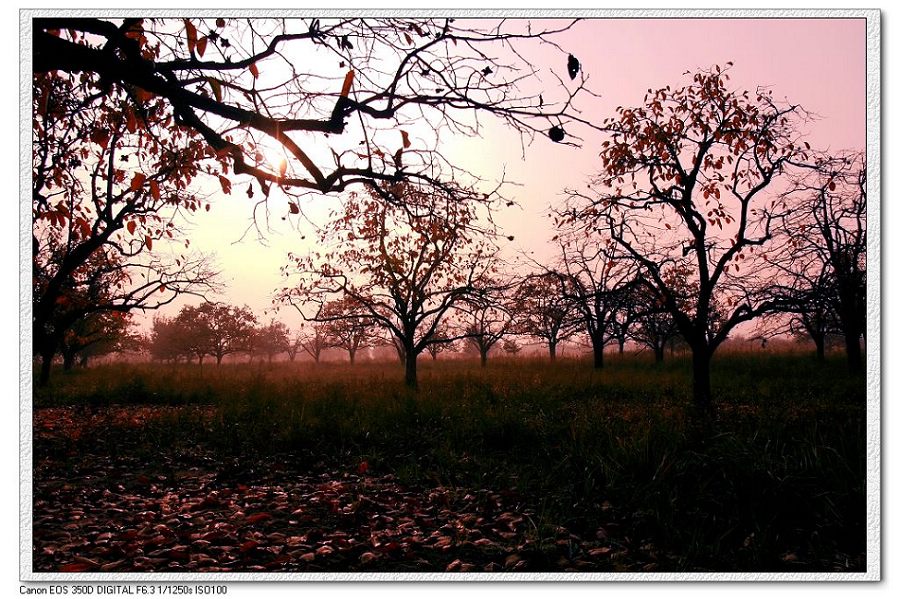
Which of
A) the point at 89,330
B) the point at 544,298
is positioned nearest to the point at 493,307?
the point at 544,298

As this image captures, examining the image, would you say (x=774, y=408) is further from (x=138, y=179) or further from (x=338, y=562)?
(x=138, y=179)

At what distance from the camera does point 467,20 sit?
13.8 ft

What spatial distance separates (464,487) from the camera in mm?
4699

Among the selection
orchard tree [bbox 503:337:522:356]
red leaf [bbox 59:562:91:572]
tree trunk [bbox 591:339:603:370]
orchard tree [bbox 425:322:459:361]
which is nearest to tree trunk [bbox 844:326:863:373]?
orchard tree [bbox 425:322:459:361]

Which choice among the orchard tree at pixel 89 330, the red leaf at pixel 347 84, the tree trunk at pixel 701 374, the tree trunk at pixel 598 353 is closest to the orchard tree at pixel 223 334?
the orchard tree at pixel 89 330

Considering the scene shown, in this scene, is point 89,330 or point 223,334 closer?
point 89,330

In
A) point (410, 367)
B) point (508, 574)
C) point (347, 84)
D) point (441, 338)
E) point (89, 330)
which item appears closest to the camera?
point (508, 574)

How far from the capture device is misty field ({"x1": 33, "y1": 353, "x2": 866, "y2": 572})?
3.44m

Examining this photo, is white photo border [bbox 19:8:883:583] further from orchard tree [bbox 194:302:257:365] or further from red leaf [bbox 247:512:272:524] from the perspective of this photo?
orchard tree [bbox 194:302:257:365]

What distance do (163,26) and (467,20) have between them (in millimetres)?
2516

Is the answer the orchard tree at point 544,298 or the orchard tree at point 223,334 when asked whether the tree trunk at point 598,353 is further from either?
the orchard tree at point 223,334

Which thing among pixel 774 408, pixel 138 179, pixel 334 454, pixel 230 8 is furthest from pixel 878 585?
pixel 230 8

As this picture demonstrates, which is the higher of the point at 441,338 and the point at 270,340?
the point at 441,338

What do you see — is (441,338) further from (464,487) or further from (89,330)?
(89,330)
